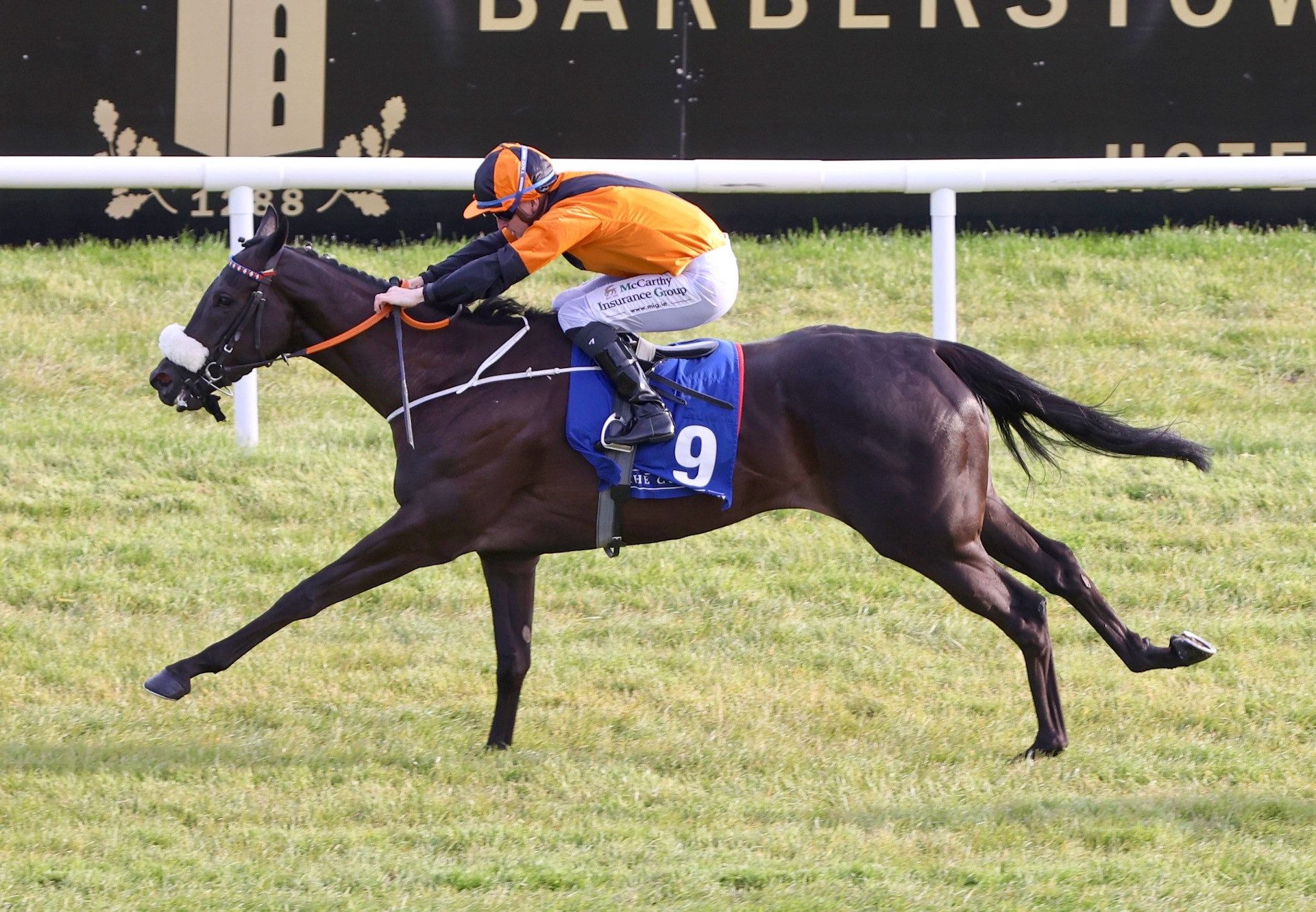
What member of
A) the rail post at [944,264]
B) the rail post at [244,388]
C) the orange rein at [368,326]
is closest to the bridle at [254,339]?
the orange rein at [368,326]

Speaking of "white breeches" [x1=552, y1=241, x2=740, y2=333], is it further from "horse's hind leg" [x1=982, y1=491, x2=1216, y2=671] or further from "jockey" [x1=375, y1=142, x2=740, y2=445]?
"horse's hind leg" [x1=982, y1=491, x2=1216, y2=671]

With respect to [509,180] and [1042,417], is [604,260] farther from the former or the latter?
[1042,417]

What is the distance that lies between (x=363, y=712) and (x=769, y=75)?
477 cm

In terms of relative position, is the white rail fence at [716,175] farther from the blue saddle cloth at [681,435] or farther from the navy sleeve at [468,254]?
the blue saddle cloth at [681,435]

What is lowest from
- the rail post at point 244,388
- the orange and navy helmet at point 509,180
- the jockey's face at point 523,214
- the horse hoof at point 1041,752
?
the horse hoof at point 1041,752

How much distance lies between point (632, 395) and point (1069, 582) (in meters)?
1.63

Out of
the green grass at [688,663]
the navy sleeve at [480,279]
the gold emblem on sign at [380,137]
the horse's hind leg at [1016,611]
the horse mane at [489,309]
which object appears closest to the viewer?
the green grass at [688,663]

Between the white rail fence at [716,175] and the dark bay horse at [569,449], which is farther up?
the white rail fence at [716,175]

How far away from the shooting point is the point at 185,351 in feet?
17.9

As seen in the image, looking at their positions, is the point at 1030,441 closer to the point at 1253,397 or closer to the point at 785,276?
the point at 1253,397

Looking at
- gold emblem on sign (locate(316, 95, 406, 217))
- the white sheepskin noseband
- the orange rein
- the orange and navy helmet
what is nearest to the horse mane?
the orange rein

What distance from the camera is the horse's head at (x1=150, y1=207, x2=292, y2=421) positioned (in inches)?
216

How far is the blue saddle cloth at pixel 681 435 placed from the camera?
17.9 ft

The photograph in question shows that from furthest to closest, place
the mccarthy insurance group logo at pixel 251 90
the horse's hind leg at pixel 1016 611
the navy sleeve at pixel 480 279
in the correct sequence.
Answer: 1. the mccarthy insurance group logo at pixel 251 90
2. the horse's hind leg at pixel 1016 611
3. the navy sleeve at pixel 480 279
